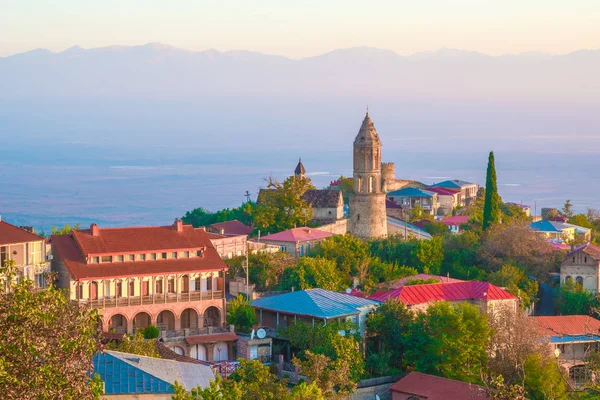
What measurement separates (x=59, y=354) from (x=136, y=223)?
12063 centimetres

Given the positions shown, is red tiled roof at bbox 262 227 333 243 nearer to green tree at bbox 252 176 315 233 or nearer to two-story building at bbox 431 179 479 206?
green tree at bbox 252 176 315 233

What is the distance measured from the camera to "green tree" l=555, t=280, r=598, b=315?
57.7m

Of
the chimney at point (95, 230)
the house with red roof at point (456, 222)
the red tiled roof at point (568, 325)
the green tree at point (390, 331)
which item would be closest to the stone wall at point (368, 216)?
the house with red roof at point (456, 222)

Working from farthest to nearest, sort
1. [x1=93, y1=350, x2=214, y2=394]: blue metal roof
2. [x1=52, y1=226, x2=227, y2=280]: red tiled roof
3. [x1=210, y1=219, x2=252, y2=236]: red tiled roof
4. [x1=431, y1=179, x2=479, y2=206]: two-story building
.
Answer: [x1=431, y1=179, x2=479, y2=206]: two-story building, [x1=210, y1=219, x2=252, y2=236]: red tiled roof, [x1=52, y1=226, x2=227, y2=280]: red tiled roof, [x1=93, y1=350, x2=214, y2=394]: blue metal roof

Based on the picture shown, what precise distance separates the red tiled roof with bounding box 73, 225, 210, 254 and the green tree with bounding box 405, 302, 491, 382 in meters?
10.7

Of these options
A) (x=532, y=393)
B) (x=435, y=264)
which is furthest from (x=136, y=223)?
(x=532, y=393)

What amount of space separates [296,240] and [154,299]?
1566 cm

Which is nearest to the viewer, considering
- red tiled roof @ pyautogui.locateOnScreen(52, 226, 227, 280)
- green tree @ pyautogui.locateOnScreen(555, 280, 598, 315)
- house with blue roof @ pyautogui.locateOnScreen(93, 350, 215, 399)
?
house with blue roof @ pyautogui.locateOnScreen(93, 350, 215, 399)

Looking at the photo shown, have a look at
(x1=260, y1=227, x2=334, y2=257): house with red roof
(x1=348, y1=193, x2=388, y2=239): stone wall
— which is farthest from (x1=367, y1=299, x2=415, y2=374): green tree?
(x1=348, y1=193, x2=388, y2=239): stone wall

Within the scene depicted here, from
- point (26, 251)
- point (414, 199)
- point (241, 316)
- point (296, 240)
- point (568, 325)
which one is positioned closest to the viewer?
point (26, 251)

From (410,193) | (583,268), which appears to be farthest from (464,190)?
(583,268)

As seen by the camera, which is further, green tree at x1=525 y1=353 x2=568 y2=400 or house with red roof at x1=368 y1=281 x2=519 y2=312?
house with red roof at x1=368 y1=281 x2=519 y2=312

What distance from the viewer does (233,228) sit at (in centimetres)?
7144

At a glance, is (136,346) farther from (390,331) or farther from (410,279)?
(410,279)
